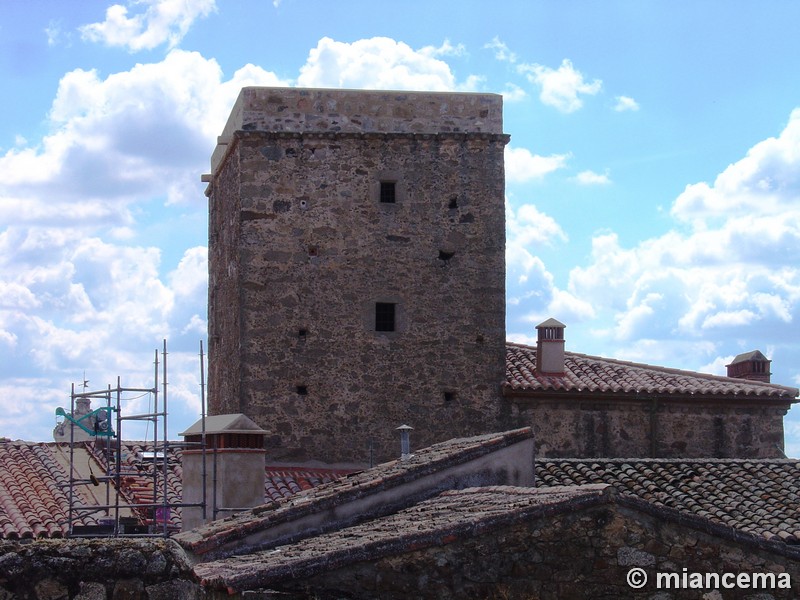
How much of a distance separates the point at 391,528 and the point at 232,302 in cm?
1207

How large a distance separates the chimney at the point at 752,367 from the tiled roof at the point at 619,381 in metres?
1.21

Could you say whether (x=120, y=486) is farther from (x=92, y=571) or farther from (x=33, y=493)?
(x=92, y=571)

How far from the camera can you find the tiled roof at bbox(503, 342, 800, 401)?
2155cm

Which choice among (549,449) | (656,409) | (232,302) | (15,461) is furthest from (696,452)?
(15,461)

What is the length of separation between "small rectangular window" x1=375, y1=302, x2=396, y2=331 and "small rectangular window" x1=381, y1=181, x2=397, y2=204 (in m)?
1.88

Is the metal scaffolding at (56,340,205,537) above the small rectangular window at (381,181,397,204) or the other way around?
the other way around

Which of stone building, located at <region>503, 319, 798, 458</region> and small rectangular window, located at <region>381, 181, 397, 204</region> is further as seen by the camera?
small rectangular window, located at <region>381, 181, 397, 204</region>

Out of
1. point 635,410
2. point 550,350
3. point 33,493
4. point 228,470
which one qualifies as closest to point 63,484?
point 33,493

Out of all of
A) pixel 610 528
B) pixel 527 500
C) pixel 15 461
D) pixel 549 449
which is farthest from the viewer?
pixel 549 449

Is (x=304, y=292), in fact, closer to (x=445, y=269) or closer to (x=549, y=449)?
(x=445, y=269)

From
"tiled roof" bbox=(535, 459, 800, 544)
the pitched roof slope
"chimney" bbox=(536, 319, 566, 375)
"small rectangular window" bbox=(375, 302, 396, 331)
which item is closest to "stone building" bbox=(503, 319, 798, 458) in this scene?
"chimney" bbox=(536, 319, 566, 375)

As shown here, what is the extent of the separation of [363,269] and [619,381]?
16.8 ft

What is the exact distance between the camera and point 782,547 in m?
9.66

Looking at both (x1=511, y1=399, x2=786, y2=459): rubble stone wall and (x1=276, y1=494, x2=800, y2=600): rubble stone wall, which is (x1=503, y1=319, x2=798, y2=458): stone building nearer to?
(x1=511, y1=399, x2=786, y2=459): rubble stone wall
